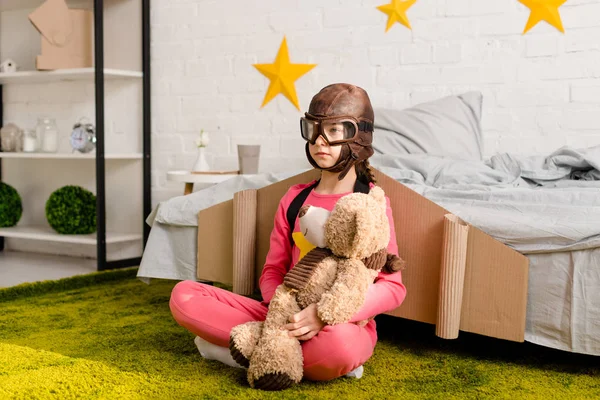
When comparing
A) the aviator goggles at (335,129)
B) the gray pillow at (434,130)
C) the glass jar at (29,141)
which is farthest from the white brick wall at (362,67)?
the aviator goggles at (335,129)

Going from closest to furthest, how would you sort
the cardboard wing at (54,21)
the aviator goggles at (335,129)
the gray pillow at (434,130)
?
the aviator goggles at (335,129) < the gray pillow at (434,130) < the cardboard wing at (54,21)

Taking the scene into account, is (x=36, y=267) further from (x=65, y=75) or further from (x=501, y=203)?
(x=501, y=203)

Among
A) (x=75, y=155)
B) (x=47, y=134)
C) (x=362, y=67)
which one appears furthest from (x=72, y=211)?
(x=362, y=67)

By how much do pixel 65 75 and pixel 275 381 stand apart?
2346 millimetres

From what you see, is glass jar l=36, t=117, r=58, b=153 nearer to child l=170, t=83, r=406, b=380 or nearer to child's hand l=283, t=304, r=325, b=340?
child l=170, t=83, r=406, b=380

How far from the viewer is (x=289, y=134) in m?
3.10

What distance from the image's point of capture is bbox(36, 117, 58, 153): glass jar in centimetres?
340

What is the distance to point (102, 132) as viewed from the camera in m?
3.03

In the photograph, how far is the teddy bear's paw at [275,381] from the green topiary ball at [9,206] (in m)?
2.63

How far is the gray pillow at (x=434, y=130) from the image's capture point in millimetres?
2398

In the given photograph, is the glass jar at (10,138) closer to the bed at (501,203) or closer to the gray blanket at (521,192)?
the bed at (501,203)

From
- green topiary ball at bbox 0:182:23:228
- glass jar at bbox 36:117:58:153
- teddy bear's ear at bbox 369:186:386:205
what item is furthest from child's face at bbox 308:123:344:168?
green topiary ball at bbox 0:182:23:228

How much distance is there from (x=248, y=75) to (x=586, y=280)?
2.03m

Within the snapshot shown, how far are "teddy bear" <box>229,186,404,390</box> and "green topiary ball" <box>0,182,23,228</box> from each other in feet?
8.36
